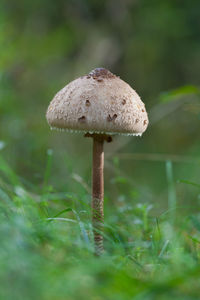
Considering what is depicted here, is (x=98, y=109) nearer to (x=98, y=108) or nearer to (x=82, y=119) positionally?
(x=98, y=108)

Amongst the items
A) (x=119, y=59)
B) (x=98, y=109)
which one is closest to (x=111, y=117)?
(x=98, y=109)

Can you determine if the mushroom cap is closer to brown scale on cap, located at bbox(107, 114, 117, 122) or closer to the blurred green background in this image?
brown scale on cap, located at bbox(107, 114, 117, 122)

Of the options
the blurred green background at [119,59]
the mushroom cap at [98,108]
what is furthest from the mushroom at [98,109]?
the blurred green background at [119,59]

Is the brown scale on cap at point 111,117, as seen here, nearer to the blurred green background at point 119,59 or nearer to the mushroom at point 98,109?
the mushroom at point 98,109

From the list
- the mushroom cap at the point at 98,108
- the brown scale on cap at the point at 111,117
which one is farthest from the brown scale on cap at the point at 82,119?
the brown scale on cap at the point at 111,117

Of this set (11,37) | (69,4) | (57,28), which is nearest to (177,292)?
(11,37)

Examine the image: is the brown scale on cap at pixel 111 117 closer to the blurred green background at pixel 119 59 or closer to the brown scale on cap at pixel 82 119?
the brown scale on cap at pixel 82 119

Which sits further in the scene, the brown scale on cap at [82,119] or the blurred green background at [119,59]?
the blurred green background at [119,59]

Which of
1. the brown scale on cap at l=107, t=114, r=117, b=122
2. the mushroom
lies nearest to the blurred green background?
the mushroom

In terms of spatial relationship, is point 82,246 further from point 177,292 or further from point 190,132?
point 190,132

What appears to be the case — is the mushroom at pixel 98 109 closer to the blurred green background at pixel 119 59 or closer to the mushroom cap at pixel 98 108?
the mushroom cap at pixel 98 108
